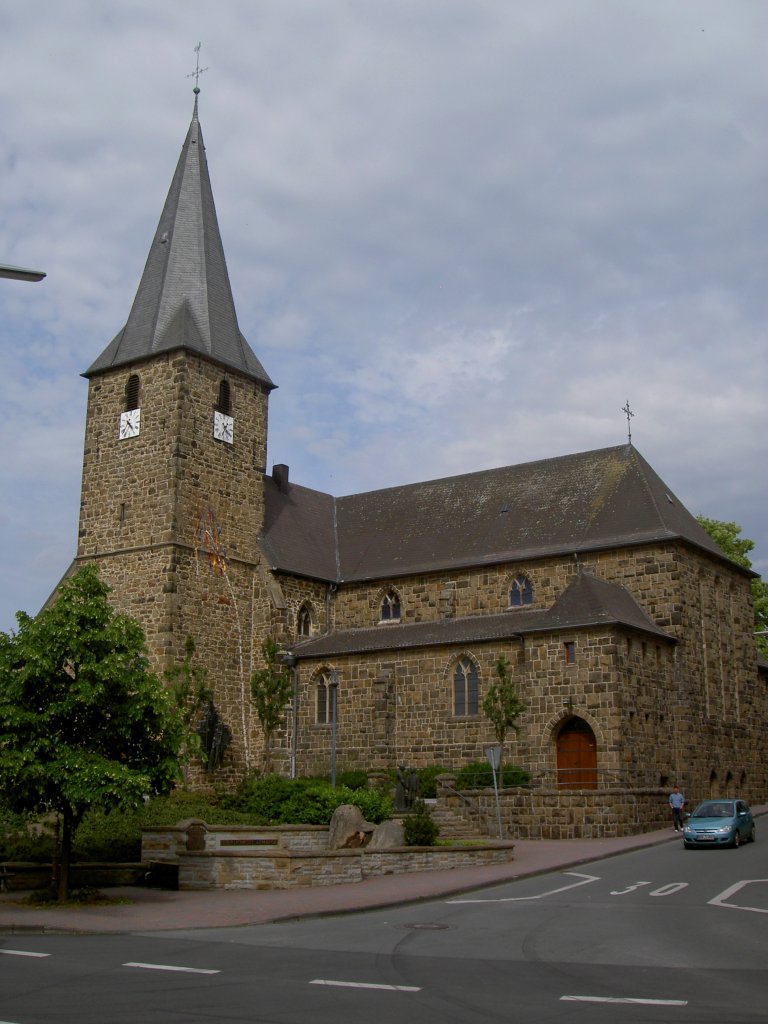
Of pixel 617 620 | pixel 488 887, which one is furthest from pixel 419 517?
pixel 488 887

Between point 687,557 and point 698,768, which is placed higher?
point 687,557

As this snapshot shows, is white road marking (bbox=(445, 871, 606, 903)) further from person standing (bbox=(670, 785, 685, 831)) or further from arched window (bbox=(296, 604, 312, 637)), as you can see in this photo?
arched window (bbox=(296, 604, 312, 637))

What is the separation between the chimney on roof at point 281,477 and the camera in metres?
44.8

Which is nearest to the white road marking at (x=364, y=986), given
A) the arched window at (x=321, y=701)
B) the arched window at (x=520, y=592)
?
the arched window at (x=321, y=701)

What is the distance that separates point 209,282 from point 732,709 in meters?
24.1

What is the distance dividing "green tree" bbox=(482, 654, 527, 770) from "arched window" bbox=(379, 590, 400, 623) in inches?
328

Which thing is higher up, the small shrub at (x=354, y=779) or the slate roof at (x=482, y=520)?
the slate roof at (x=482, y=520)

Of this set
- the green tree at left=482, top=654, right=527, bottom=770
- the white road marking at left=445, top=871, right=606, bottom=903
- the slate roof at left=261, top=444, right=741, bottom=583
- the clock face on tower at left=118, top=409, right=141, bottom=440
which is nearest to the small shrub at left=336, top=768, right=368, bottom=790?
the green tree at left=482, top=654, right=527, bottom=770

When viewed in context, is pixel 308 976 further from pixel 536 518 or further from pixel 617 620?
pixel 536 518

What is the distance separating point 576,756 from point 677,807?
125 inches

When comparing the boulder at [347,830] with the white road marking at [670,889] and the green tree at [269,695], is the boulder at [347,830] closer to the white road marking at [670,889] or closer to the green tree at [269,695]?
the white road marking at [670,889]

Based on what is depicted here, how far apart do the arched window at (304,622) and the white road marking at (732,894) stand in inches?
914

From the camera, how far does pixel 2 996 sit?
10.1 m

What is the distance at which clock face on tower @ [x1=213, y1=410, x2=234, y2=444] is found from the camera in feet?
128
